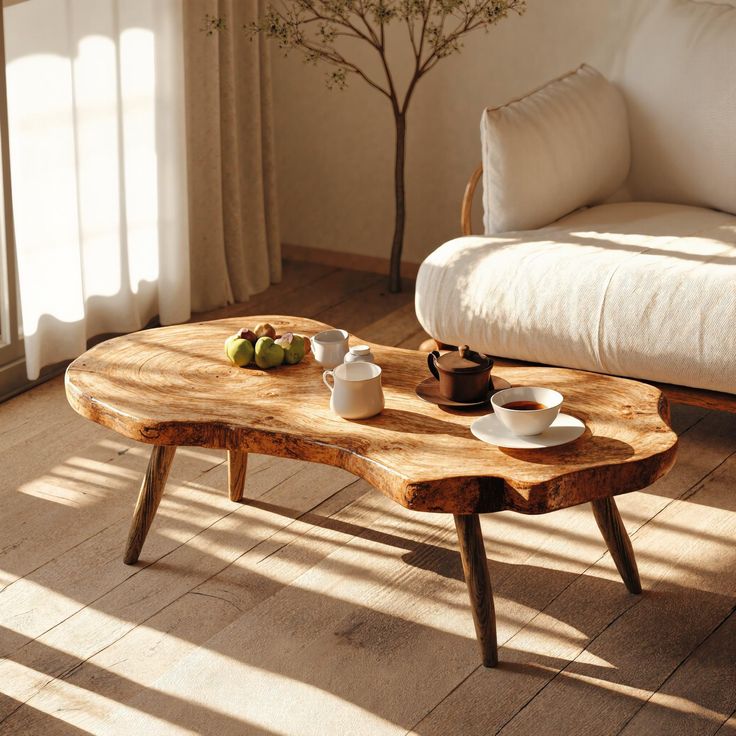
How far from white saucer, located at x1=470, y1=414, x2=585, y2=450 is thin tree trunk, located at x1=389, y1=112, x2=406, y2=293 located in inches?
77.9

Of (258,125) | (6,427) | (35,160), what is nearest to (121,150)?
(35,160)

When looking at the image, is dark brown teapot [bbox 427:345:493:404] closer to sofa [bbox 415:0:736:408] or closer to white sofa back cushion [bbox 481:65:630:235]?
sofa [bbox 415:0:736:408]

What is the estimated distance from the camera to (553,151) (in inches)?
115

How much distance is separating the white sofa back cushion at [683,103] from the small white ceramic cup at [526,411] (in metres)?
1.42

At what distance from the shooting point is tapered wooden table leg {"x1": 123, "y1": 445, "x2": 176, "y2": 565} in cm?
210

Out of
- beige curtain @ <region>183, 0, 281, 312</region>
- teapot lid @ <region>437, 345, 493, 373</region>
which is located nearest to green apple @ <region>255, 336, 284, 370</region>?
teapot lid @ <region>437, 345, 493, 373</region>

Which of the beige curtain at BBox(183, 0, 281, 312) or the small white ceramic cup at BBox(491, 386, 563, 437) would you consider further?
the beige curtain at BBox(183, 0, 281, 312)

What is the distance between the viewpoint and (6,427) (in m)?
2.83

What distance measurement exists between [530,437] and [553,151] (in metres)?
1.35

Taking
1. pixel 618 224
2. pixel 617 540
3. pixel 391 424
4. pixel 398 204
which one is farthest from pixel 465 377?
pixel 398 204

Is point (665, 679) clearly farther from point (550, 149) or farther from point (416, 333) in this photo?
point (416, 333)

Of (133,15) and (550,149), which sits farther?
(133,15)

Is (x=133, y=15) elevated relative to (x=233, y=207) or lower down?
elevated

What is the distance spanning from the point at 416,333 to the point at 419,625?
1617 mm
